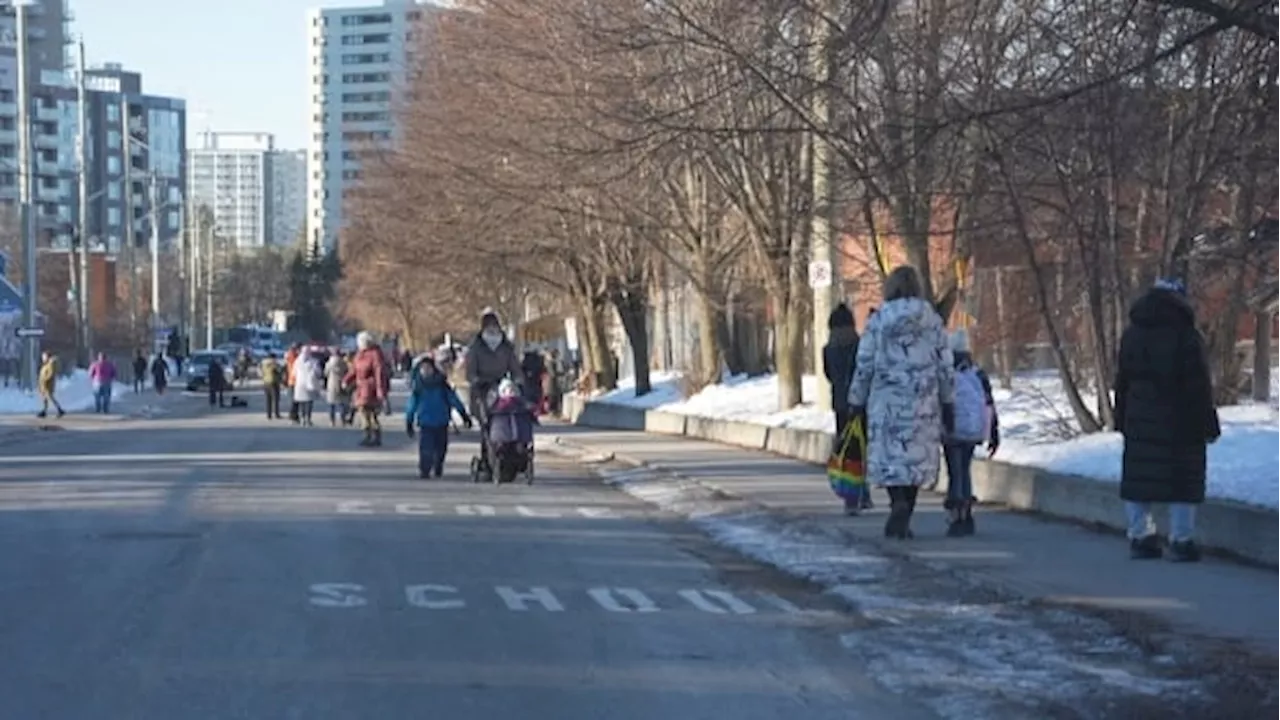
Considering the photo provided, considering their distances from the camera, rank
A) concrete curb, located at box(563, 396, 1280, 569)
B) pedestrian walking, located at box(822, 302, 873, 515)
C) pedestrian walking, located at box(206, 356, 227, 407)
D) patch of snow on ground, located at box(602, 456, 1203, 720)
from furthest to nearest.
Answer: pedestrian walking, located at box(206, 356, 227, 407) → pedestrian walking, located at box(822, 302, 873, 515) → concrete curb, located at box(563, 396, 1280, 569) → patch of snow on ground, located at box(602, 456, 1203, 720)

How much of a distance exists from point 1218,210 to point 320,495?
10.4 metres

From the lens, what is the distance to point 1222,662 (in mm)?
10438

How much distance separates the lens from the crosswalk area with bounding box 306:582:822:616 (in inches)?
504

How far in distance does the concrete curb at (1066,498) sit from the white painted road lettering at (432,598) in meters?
5.56

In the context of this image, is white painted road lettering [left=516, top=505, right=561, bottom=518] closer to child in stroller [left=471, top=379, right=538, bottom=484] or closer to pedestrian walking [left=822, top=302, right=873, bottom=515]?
pedestrian walking [left=822, top=302, right=873, bottom=515]

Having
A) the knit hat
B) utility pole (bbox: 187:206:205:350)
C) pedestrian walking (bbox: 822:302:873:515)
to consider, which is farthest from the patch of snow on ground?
utility pole (bbox: 187:206:205:350)

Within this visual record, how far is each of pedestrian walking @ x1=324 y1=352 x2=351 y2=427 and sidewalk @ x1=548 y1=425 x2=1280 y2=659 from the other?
64.9 feet

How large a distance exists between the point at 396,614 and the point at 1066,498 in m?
7.76

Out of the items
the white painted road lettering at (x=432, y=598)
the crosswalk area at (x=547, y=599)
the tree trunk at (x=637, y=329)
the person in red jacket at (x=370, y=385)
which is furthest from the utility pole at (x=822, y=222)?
the tree trunk at (x=637, y=329)

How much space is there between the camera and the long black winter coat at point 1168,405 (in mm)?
14109

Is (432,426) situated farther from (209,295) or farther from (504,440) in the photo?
(209,295)

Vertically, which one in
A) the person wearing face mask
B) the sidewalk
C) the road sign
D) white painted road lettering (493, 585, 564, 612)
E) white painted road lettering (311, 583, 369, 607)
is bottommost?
white painted road lettering (493, 585, 564, 612)

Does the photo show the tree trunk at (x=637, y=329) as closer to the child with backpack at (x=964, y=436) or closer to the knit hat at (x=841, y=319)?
the knit hat at (x=841, y=319)

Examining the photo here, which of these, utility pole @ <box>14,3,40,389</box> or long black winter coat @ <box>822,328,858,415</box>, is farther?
utility pole @ <box>14,3,40,389</box>
